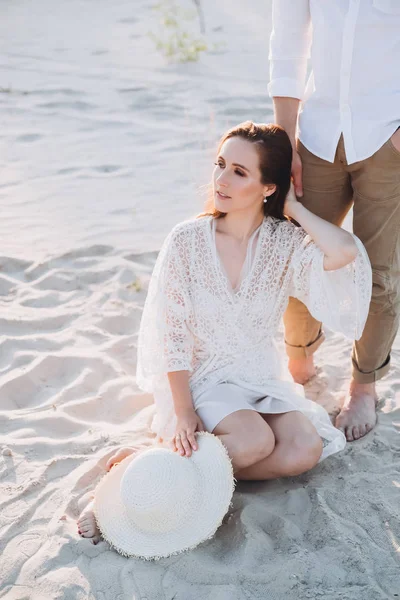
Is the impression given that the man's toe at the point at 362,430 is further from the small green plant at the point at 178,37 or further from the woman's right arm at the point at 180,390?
the small green plant at the point at 178,37

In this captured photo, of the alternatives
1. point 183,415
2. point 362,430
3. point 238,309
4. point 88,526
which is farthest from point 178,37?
point 88,526

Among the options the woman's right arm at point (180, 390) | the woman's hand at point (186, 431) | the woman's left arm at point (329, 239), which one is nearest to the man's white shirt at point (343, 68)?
the woman's left arm at point (329, 239)

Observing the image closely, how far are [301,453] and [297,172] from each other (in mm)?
1130

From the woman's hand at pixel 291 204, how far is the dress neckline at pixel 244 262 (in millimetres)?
116

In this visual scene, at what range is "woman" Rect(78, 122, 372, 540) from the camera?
Result: 277cm

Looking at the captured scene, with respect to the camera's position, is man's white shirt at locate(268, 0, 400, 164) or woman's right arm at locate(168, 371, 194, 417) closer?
man's white shirt at locate(268, 0, 400, 164)

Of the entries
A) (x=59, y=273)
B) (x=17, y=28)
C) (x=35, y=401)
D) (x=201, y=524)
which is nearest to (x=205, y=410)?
(x=201, y=524)

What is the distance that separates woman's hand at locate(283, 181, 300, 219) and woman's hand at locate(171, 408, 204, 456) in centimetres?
89

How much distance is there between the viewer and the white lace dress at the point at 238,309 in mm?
2854

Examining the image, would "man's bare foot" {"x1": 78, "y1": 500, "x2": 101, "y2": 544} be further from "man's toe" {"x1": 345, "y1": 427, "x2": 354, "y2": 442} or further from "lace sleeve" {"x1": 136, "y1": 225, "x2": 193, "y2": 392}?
"man's toe" {"x1": 345, "y1": 427, "x2": 354, "y2": 442}

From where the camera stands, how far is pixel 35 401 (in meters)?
3.26

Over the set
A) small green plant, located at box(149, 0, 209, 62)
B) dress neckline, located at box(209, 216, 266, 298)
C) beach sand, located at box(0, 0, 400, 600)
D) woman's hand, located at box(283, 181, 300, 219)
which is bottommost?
beach sand, located at box(0, 0, 400, 600)

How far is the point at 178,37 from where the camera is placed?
334 inches

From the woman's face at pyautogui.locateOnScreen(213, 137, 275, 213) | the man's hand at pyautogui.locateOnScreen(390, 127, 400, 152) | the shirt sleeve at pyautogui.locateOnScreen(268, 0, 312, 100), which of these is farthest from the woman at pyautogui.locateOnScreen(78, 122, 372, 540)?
the man's hand at pyautogui.locateOnScreen(390, 127, 400, 152)
